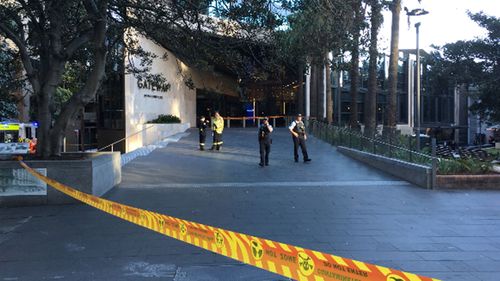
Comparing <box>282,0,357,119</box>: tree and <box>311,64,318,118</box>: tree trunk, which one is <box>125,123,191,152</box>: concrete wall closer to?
<box>311,64,318,118</box>: tree trunk

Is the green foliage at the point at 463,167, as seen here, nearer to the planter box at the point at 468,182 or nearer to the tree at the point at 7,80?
the planter box at the point at 468,182

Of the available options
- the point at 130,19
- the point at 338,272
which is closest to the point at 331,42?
the point at 130,19

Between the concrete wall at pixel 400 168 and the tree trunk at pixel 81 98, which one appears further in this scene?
the concrete wall at pixel 400 168

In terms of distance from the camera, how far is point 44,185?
9.38 metres

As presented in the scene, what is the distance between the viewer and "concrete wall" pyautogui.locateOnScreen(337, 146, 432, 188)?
452 inches

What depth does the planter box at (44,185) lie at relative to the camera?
9.34 metres

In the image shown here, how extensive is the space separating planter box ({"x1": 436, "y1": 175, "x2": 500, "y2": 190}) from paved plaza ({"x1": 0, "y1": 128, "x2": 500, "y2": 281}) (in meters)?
0.40

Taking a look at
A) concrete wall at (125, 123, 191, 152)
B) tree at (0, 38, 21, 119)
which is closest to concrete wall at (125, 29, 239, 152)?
concrete wall at (125, 123, 191, 152)

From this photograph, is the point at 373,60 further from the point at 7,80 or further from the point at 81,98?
the point at 7,80

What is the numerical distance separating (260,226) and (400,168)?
21.4ft

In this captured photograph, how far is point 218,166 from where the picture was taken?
15078 millimetres

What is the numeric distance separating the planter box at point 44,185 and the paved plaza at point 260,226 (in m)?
0.35

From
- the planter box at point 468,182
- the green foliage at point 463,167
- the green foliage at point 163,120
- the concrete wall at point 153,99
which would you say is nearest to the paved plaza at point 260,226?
the planter box at point 468,182

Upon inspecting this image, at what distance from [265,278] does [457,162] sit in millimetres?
8513
